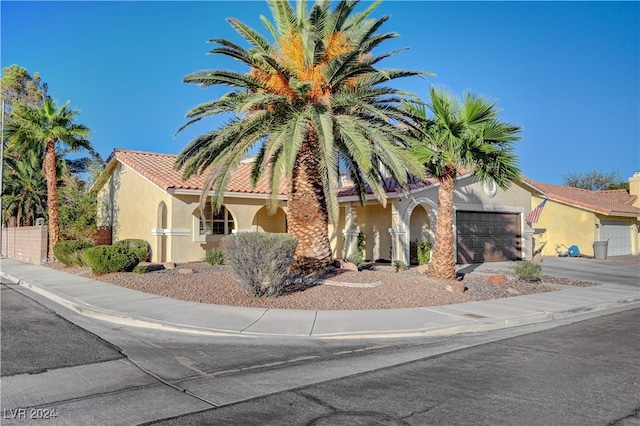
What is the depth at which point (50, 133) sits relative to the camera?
20.9m

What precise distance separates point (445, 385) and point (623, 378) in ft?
7.88

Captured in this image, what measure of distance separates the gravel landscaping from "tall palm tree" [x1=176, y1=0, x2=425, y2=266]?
64.9 inches

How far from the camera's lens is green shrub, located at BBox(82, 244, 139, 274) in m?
15.9

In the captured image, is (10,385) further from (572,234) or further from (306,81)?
(572,234)

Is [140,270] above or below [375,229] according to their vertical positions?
below

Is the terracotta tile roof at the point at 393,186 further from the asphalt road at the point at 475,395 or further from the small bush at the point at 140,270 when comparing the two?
the asphalt road at the point at 475,395

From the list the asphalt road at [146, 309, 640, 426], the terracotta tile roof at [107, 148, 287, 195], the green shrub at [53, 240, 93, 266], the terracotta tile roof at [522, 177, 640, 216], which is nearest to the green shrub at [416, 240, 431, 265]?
the terracotta tile roof at [107, 148, 287, 195]

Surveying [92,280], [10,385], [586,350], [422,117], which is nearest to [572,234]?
[422,117]

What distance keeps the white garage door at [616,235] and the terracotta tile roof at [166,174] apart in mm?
20476

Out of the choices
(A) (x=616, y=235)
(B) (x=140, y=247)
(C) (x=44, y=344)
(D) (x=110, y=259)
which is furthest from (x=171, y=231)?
(A) (x=616, y=235)

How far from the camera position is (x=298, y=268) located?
550 inches

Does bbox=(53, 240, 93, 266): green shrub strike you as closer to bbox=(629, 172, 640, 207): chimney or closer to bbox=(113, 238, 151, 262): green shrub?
bbox=(113, 238, 151, 262): green shrub

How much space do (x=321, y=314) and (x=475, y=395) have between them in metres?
5.06

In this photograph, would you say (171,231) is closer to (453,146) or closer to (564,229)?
(453,146)
